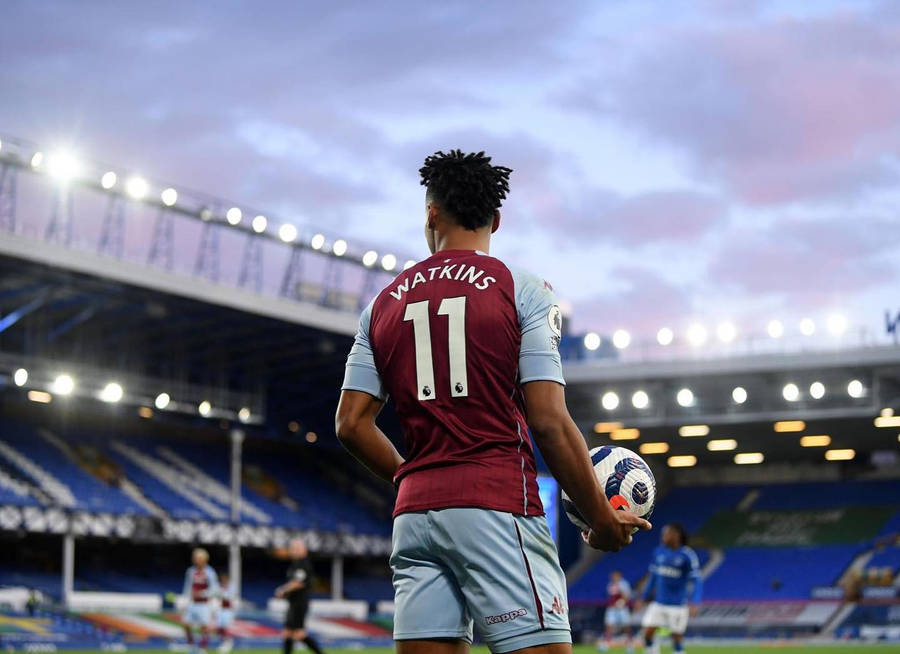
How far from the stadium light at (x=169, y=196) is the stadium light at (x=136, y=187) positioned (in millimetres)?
707

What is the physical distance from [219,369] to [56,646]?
53.7ft

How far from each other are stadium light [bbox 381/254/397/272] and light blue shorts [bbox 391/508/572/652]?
4084 cm

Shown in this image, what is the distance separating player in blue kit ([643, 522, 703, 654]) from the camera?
61.4ft

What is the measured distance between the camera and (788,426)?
4550 centimetres

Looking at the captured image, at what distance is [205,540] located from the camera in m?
40.2

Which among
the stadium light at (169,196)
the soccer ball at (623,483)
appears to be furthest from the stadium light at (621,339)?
the soccer ball at (623,483)

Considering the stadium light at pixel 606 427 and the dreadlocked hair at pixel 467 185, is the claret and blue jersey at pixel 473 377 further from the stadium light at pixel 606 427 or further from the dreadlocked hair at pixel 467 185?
the stadium light at pixel 606 427

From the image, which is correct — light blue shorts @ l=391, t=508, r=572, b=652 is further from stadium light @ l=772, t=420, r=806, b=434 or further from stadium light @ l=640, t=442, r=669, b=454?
stadium light @ l=640, t=442, r=669, b=454

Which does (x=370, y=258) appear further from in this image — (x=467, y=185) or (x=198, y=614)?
(x=467, y=185)

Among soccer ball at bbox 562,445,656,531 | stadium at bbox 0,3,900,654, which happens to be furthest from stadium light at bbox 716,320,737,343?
soccer ball at bbox 562,445,656,531

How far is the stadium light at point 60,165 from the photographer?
3453 centimetres

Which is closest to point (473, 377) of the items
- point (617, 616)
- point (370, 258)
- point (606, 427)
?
point (617, 616)

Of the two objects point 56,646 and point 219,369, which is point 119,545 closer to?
point 219,369

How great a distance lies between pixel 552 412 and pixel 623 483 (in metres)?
0.81
